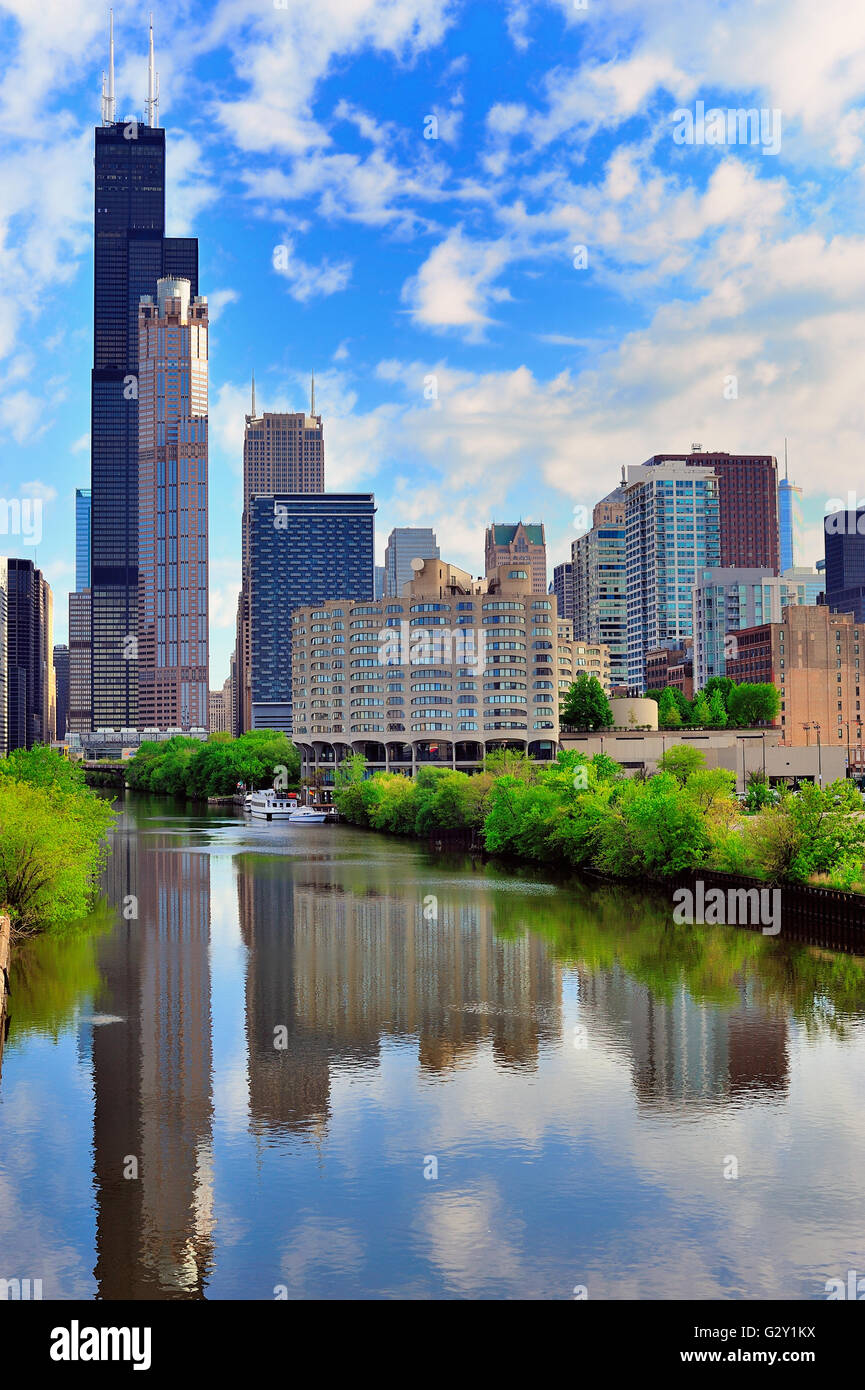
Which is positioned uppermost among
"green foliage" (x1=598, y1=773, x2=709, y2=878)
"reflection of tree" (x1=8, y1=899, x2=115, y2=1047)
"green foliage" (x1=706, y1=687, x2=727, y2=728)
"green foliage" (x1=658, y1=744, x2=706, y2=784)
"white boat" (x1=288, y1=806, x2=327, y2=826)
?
"green foliage" (x1=706, y1=687, x2=727, y2=728)

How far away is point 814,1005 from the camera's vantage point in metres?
45.1

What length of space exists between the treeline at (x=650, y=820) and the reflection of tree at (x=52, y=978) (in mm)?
32613

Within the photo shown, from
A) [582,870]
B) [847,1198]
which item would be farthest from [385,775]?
[847,1198]

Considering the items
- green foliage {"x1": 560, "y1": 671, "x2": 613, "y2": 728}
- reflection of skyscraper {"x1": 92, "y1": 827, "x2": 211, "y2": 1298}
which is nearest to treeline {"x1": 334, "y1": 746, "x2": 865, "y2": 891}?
reflection of skyscraper {"x1": 92, "y1": 827, "x2": 211, "y2": 1298}

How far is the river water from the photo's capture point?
2477 centimetres

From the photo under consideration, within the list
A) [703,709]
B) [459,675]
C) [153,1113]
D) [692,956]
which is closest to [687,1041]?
[692,956]

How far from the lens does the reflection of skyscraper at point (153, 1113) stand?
2498 centimetres

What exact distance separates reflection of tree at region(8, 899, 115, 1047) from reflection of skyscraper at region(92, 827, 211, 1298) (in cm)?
98

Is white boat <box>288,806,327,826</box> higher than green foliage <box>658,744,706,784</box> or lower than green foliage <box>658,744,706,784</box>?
lower

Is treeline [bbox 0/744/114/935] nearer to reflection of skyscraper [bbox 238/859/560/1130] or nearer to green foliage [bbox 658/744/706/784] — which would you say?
reflection of skyscraper [bbox 238/859/560/1130]

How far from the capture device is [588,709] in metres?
182

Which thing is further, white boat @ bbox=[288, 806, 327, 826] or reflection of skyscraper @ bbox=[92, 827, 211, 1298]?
white boat @ bbox=[288, 806, 327, 826]

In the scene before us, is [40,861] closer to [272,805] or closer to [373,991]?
[373,991]

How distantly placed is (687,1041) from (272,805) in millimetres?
129221
